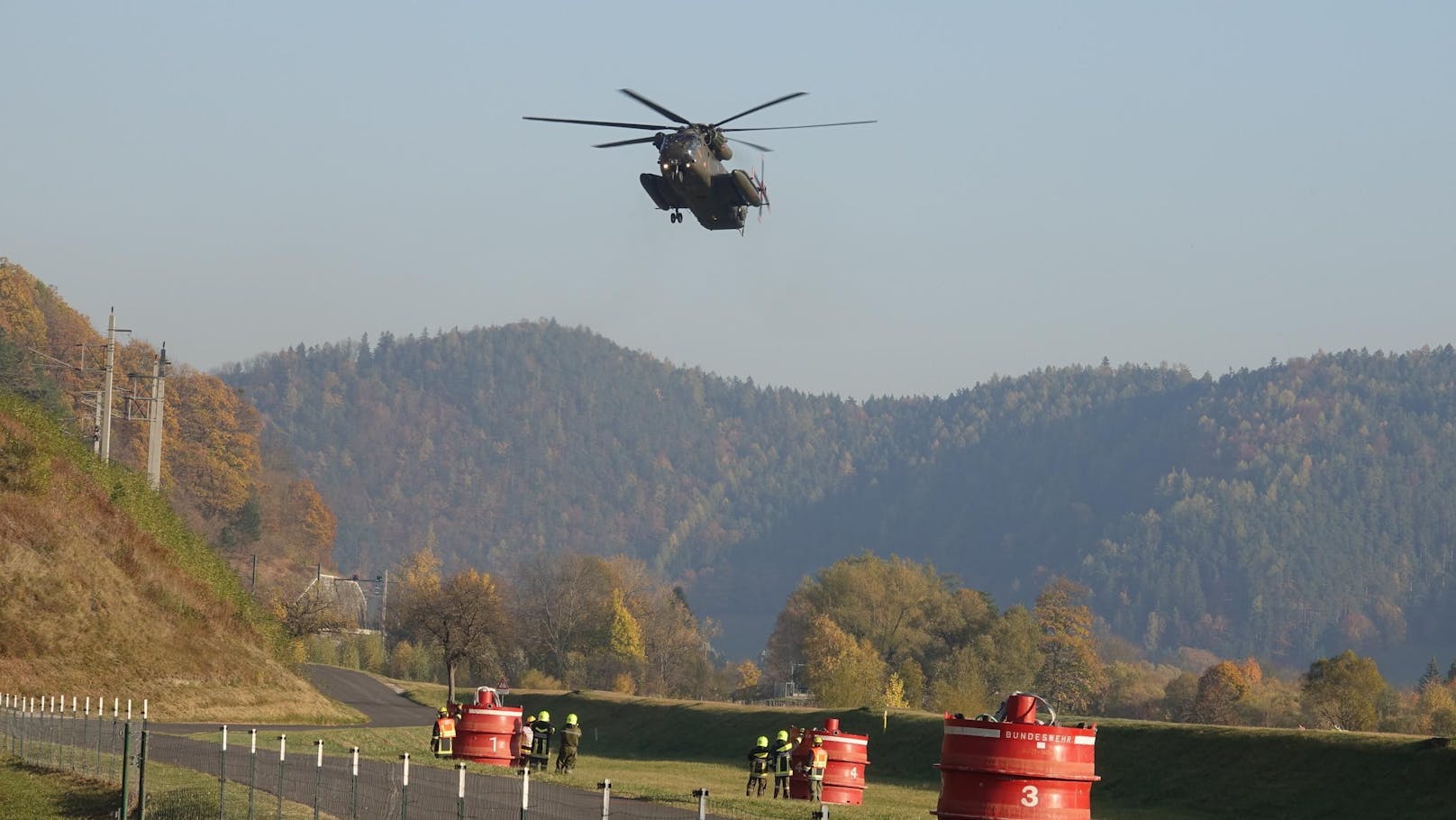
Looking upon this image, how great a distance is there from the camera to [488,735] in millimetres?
44844

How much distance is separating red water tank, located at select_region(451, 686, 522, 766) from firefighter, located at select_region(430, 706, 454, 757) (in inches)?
10.2

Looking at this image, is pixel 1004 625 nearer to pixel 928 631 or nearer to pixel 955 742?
pixel 928 631

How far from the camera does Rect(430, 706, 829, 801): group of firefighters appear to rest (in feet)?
134

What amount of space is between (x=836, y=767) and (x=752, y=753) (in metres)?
2.16

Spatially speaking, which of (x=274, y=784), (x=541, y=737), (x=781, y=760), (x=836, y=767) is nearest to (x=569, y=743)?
(x=541, y=737)

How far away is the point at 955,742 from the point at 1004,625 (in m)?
128

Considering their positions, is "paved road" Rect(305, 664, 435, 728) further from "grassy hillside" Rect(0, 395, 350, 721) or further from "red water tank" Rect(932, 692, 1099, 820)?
"red water tank" Rect(932, 692, 1099, 820)

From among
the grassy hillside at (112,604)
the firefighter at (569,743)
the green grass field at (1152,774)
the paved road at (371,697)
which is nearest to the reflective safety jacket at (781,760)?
the green grass field at (1152,774)

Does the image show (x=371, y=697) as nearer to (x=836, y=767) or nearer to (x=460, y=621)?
(x=460, y=621)

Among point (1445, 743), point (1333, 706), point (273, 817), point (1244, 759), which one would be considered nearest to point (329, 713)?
point (1244, 759)

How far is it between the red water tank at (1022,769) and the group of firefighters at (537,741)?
55.8 feet

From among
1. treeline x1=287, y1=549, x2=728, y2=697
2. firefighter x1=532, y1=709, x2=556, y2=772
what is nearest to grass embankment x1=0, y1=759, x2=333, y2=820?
firefighter x1=532, y1=709, x2=556, y2=772

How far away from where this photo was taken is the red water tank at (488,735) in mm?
44750

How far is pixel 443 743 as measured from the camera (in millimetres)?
45969
